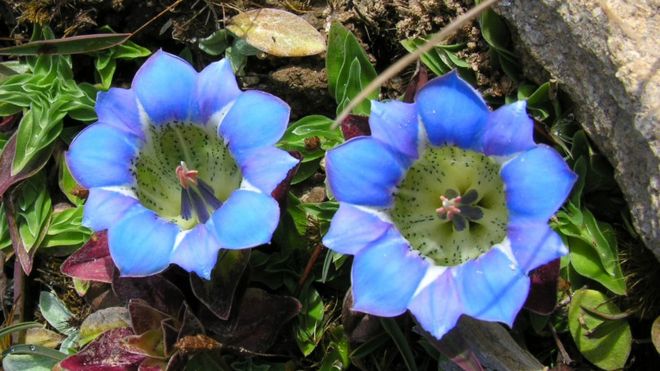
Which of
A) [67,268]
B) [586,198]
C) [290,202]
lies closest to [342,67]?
[290,202]

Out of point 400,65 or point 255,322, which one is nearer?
point 400,65

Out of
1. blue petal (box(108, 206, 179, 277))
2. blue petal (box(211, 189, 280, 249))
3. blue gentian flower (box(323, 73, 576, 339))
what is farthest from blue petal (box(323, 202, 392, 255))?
blue petal (box(108, 206, 179, 277))

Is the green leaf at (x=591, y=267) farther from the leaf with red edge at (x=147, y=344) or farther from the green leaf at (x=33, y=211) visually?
the green leaf at (x=33, y=211)

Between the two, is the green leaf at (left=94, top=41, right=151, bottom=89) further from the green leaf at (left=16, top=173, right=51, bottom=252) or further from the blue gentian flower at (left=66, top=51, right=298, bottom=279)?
the blue gentian flower at (left=66, top=51, right=298, bottom=279)

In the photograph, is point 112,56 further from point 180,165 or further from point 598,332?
point 598,332

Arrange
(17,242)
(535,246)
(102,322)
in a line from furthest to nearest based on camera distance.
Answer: (17,242) < (102,322) < (535,246)

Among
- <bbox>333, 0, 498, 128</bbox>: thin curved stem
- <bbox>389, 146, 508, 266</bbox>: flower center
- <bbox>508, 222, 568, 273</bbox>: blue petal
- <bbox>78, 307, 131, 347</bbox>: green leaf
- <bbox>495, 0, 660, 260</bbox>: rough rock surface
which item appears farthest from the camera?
<bbox>78, 307, 131, 347</bbox>: green leaf

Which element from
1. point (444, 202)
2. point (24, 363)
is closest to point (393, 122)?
point (444, 202)

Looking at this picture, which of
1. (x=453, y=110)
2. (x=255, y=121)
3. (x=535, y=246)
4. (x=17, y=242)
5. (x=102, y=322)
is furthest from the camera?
(x=17, y=242)
